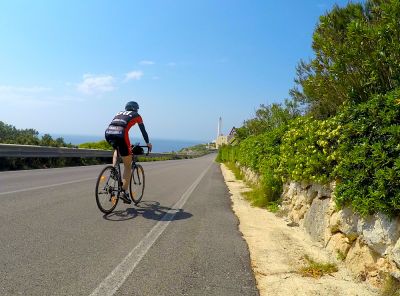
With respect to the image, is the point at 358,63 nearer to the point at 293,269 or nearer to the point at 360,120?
the point at 360,120

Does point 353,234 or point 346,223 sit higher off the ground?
point 346,223

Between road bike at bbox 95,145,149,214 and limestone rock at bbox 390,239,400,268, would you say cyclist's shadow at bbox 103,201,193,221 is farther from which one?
limestone rock at bbox 390,239,400,268

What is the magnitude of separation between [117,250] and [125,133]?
3036 mm

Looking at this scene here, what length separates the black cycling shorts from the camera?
7727mm

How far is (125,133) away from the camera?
7.79 meters

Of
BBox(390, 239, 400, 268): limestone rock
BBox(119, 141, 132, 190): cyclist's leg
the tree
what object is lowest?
BBox(390, 239, 400, 268): limestone rock

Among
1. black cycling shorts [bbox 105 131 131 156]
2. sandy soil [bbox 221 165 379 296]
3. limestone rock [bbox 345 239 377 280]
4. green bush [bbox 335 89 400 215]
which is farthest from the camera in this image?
black cycling shorts [bbox 105 131 131 156]

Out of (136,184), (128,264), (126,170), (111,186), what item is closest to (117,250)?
(128,264)

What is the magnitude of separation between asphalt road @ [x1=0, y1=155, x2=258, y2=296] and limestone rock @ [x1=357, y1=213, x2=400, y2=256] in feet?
4.63

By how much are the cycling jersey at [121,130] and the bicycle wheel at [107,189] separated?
1.57 feet

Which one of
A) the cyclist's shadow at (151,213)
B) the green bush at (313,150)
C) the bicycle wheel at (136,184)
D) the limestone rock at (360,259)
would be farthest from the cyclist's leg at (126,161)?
the limestone rock at (360,259)

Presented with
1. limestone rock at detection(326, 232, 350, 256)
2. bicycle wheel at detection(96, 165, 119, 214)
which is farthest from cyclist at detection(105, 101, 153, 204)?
limestone rock at detection(326, 232, 350, 256)

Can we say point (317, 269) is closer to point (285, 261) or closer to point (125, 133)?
point (285, 261)

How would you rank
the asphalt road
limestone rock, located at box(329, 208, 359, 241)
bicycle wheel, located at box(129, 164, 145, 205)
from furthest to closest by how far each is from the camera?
bicycle wheel, located at box(129, 164, 145, 205) < limestone rock, located at box(329, 208, 359, 241) < the asphalt road
